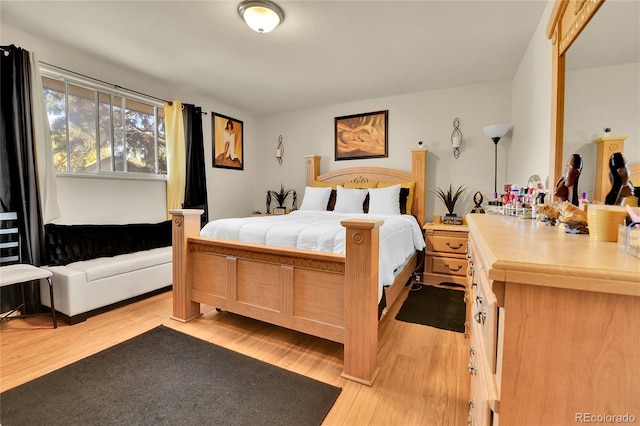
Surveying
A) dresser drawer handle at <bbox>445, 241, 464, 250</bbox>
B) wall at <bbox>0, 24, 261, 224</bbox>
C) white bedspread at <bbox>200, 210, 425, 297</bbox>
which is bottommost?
dresser drawer handle at <bbox>445, 241, 464, 250</bbox>

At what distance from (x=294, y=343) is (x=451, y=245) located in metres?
2.11

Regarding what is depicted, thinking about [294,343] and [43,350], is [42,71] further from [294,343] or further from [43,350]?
[294,343]

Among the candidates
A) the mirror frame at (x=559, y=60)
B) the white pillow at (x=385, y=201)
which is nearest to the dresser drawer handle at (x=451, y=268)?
the white pillow at (x=385, y=201)

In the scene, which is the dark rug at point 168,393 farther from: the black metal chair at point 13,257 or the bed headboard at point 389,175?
the bed headboard at point 389,175

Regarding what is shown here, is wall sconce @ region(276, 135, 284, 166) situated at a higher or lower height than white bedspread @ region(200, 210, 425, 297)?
higher

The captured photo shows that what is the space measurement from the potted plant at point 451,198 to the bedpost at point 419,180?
24 centimetres

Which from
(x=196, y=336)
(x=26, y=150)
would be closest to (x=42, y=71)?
(x=26, y=150)

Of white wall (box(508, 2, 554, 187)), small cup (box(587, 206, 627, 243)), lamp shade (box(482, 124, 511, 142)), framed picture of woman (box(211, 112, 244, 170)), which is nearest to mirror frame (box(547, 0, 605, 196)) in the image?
white wall (box(508, 2, 554, 187))

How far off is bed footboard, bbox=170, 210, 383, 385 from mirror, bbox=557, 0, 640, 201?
982 millimetres

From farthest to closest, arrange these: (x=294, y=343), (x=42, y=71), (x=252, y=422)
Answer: (x=42, y=71), (x=294, y=343), (x=252, y=422)

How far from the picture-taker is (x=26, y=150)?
241 centimetres

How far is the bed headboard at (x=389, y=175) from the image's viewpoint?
3.76m

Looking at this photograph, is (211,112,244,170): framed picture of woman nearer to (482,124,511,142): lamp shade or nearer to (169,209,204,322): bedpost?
(169,209,204,322): bedpost

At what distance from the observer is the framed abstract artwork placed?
412 centimetres
